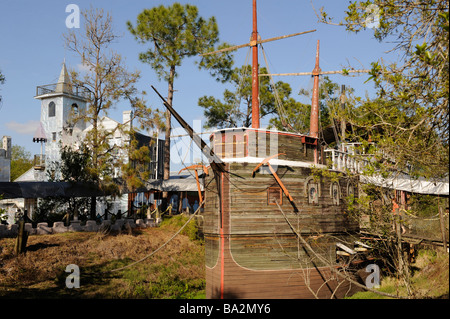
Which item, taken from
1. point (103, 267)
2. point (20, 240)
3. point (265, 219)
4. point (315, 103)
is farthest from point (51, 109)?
point (265, 219)

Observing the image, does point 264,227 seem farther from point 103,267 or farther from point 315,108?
point 315,108

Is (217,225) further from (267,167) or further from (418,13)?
(418,13)

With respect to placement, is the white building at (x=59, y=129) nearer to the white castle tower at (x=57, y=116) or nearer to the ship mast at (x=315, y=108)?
→ the white castle tower at (x=57, y=116)

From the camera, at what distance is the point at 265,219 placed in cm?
1544

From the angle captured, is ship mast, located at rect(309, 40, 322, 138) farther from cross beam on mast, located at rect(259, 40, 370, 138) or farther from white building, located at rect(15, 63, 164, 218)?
white building, located at rect(15, 63, 164, 218)

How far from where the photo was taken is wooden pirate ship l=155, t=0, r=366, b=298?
15.1 meters

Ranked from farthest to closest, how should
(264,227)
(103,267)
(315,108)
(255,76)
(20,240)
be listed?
(315,108) < (103,267) < (255,76) < (20,240) < (264,227)

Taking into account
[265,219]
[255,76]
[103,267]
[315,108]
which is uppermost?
[255,76]

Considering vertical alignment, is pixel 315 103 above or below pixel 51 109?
below

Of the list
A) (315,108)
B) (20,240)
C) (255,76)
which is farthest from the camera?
(315,108)

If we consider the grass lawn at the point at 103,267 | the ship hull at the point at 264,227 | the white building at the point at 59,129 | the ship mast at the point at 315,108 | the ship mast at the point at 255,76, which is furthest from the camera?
the white building at the point at 59,129

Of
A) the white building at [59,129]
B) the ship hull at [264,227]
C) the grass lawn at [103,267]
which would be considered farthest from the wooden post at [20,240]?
the white building at [59,129]

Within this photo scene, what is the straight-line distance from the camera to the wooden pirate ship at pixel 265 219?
49.4ft
